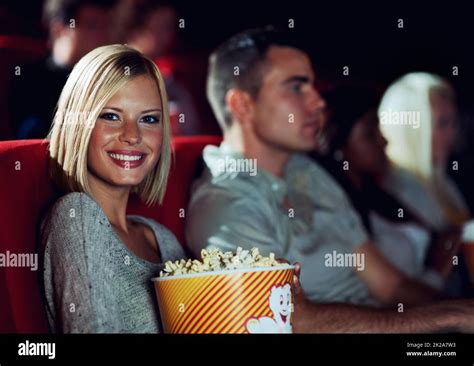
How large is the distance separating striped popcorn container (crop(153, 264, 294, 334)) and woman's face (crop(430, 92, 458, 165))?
1267mm

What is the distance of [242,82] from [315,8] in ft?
1.56

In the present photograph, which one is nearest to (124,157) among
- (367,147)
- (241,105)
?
(241,105)

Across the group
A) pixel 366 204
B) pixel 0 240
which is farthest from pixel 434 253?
pixel 0 240

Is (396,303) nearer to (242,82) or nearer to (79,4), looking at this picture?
(242,82)

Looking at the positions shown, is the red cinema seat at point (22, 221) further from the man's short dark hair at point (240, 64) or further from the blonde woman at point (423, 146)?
the blonde woman at point (423, 146)

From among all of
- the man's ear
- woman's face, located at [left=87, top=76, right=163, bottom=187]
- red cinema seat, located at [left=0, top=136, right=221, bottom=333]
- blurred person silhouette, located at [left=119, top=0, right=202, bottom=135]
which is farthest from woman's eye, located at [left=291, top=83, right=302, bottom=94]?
red cinema seat, located at [left=0, top=136, right=221, bottom=333]

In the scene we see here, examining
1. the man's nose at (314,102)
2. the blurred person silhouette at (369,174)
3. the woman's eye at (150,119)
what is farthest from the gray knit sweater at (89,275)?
the blurred person silhouette at (369,174)

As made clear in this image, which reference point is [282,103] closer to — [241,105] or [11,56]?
[241,105]

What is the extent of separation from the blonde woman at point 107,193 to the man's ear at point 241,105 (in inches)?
17.2

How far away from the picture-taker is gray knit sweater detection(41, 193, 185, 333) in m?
1.16

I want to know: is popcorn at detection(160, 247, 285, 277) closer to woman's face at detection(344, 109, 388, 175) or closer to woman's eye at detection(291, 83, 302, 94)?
woman's eye at detection(291, 83, 302, 94)

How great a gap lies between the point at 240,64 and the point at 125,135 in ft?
1.93
